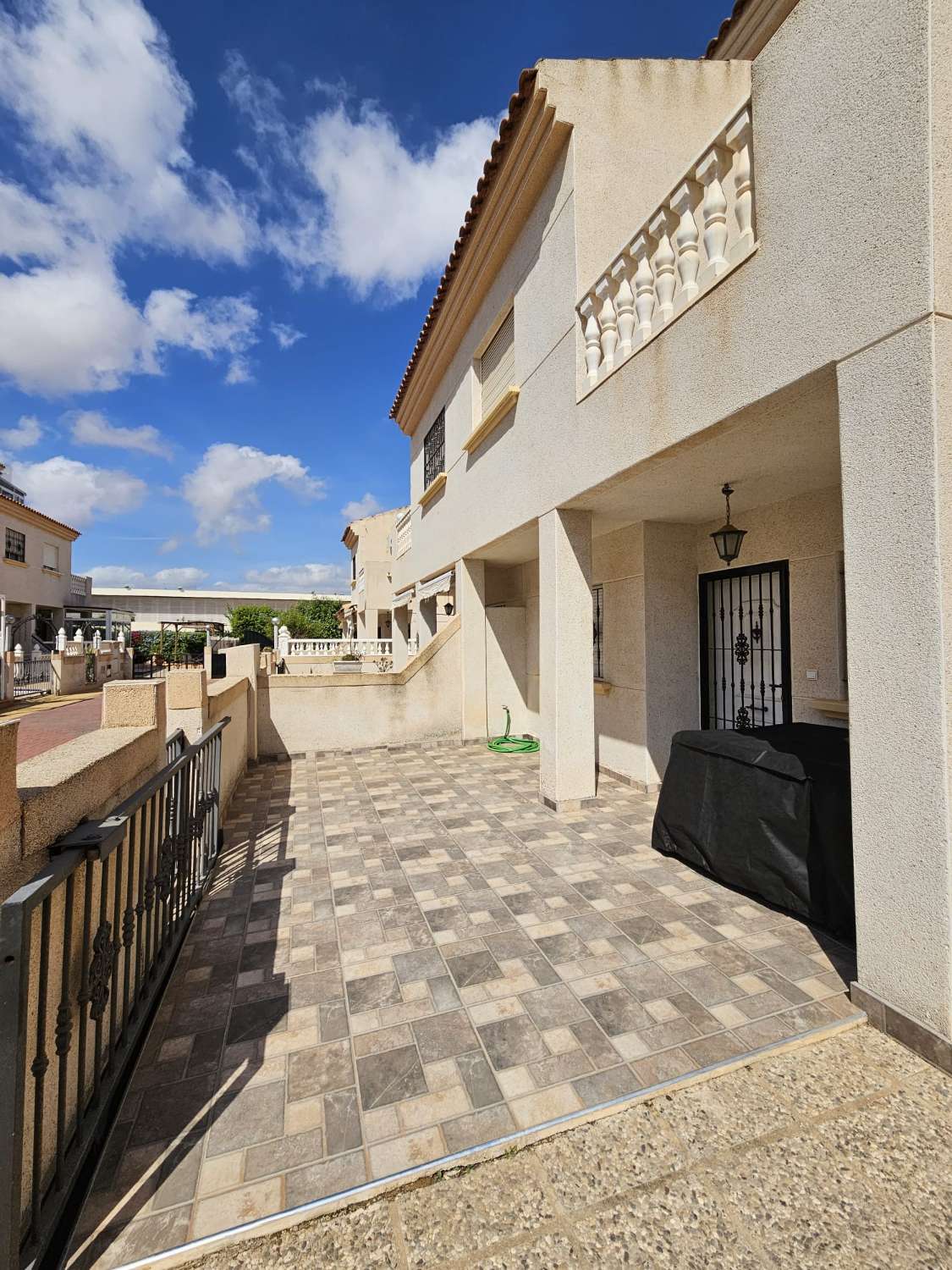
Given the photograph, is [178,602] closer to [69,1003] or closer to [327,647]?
[327,647]

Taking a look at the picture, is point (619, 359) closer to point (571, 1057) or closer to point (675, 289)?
point (675, 289)

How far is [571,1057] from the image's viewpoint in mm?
2740

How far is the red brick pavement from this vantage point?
6840mm

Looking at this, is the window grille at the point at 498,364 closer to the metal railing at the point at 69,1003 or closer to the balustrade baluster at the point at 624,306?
the balustrade baluster at the point at 624,306

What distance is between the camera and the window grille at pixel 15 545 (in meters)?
25.4

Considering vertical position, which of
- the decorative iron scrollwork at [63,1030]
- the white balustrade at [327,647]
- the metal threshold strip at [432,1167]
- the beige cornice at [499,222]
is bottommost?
the metal threshold strip at [432,1167]

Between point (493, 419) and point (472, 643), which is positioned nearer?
point (493, 419)

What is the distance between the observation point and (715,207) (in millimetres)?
4027

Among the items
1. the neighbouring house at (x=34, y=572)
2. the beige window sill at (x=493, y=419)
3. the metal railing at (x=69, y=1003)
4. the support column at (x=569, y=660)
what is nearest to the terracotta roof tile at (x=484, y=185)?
Answer: the beige window sill at (x=493, y=419)

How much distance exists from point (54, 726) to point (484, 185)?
36.7ft

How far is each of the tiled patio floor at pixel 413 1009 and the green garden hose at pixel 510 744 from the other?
4.27 metres

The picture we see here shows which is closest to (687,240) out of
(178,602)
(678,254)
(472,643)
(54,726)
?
(678,254)

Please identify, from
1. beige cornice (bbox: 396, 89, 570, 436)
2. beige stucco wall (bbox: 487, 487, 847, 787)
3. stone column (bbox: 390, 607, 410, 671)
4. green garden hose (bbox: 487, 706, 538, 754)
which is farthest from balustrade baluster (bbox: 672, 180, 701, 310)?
stone column (bbox: 390, 607, 410, 671)

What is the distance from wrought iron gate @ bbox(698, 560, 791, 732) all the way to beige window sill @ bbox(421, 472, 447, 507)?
20.7ft
